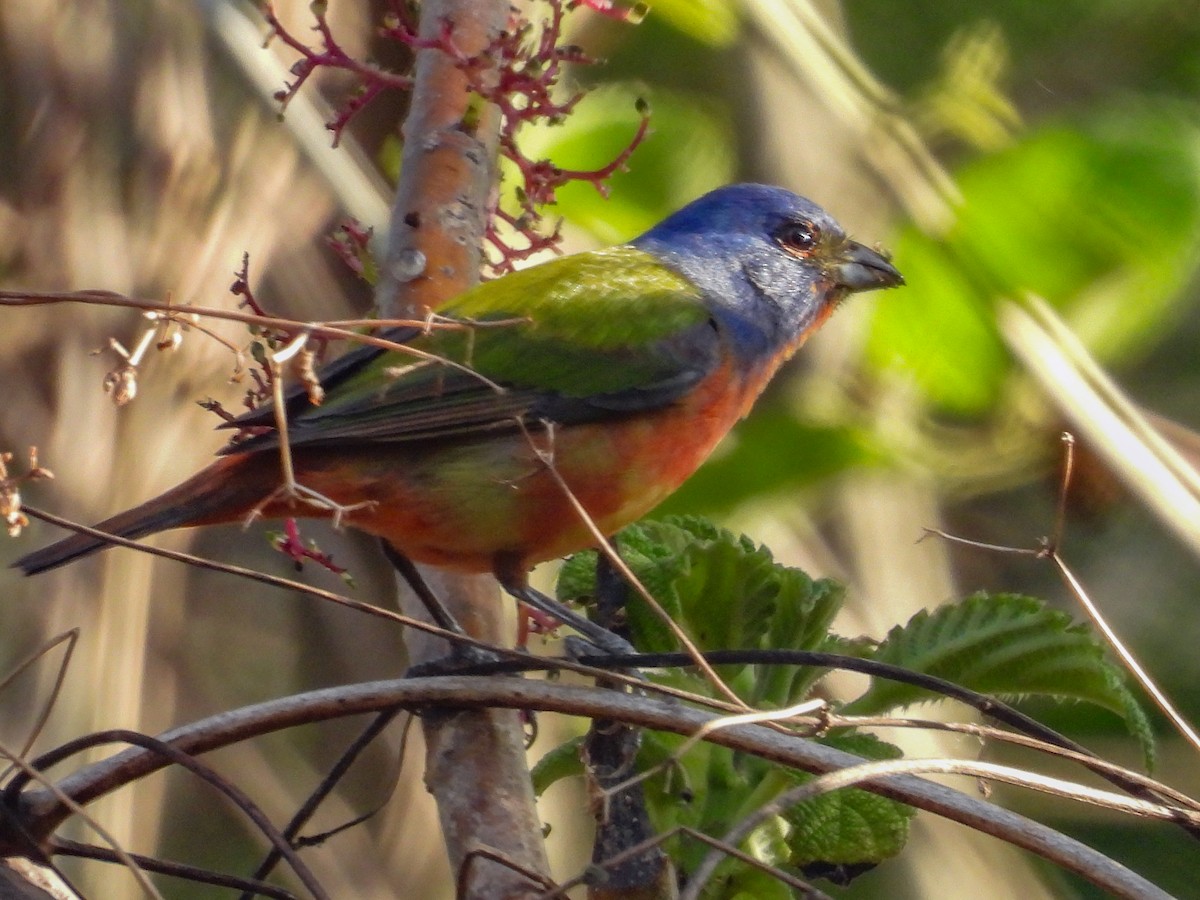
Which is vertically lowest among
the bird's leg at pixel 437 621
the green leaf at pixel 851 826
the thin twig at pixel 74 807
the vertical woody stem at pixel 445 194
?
the green leaf at pixel 851 826

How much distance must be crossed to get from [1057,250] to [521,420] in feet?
3.30

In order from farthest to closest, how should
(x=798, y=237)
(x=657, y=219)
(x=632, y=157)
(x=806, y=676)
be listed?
(x=798, y=237) < (x=657, y=219) < (x=632, y=157) < (x=806, y=676)

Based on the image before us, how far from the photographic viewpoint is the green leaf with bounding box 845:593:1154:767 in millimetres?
2150

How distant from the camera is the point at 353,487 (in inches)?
114

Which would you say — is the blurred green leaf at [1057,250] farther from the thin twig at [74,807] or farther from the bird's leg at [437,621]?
the thin twig at [74,807]

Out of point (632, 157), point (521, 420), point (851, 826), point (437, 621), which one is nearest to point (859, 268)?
point (632, 157)

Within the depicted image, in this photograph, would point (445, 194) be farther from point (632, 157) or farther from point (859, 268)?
point (859, 268)

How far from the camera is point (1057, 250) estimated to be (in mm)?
2768

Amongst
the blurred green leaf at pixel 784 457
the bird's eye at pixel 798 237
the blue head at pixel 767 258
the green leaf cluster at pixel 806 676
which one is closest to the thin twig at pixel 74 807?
the green leaf cluster at pixel 806 676

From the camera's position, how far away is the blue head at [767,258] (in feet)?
11.8

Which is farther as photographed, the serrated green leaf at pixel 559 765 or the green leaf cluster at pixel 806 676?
the serrated green leaf at pixel 559 765

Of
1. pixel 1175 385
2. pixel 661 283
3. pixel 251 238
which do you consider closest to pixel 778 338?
pixel 661 283

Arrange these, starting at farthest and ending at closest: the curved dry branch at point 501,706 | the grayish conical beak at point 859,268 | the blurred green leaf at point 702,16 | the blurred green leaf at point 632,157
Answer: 1. the grayish conical beak at point 859,268
2. the blurred green leaf at point 702,16
3. the blurred green leaf at point 632,157
4. the curved dry branch at point 501,706

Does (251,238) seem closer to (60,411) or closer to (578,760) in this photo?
(60,411)
